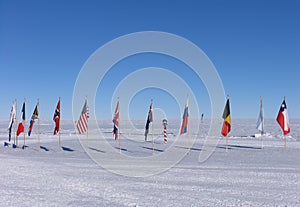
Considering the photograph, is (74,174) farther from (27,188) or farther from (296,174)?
(296,174)

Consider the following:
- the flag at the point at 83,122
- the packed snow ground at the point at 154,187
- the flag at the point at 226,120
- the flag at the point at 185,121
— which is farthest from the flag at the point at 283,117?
the flag at the point at 83,122

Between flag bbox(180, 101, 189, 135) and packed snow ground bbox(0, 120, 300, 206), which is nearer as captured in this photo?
packed snow ground bbox(0, 120, 300, 206)

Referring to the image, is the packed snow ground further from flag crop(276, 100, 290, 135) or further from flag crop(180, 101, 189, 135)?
flag crop(276, 100, 290, 135)

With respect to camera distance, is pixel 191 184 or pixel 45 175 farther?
pixel 45 175

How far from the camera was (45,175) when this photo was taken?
11.6m

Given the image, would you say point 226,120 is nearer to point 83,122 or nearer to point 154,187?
point 83,122

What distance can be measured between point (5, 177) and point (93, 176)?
3.02 m

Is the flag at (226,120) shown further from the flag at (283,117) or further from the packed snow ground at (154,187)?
the packed snow ground at (154,187)

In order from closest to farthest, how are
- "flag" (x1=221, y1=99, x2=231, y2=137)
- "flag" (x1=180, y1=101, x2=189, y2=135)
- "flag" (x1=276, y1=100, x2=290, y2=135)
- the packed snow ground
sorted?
the packed snow ground → "flag" (x1=180, y1=101, x2=189, y2=135) → "flag" (x1=276, y1=100, x2=290, y2=135) → "flag" (x1=221, y1=99, x2=231, y2=137)

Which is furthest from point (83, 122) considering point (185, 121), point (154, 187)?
point (154, 187)

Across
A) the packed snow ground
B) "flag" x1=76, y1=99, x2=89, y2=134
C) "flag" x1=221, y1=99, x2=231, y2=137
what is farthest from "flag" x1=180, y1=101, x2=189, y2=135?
the packed snow ground

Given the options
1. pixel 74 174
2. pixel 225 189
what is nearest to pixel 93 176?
pixel 74 174

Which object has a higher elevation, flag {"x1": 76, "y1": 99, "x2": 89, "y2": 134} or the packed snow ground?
flag {"x1": 76, "y1": 99, "x2": 89, "y2": 134}

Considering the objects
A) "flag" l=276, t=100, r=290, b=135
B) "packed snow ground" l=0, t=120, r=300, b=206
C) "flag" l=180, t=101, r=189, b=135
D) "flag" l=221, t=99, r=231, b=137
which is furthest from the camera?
"flag" l=221, t=99, r=231, b=137
